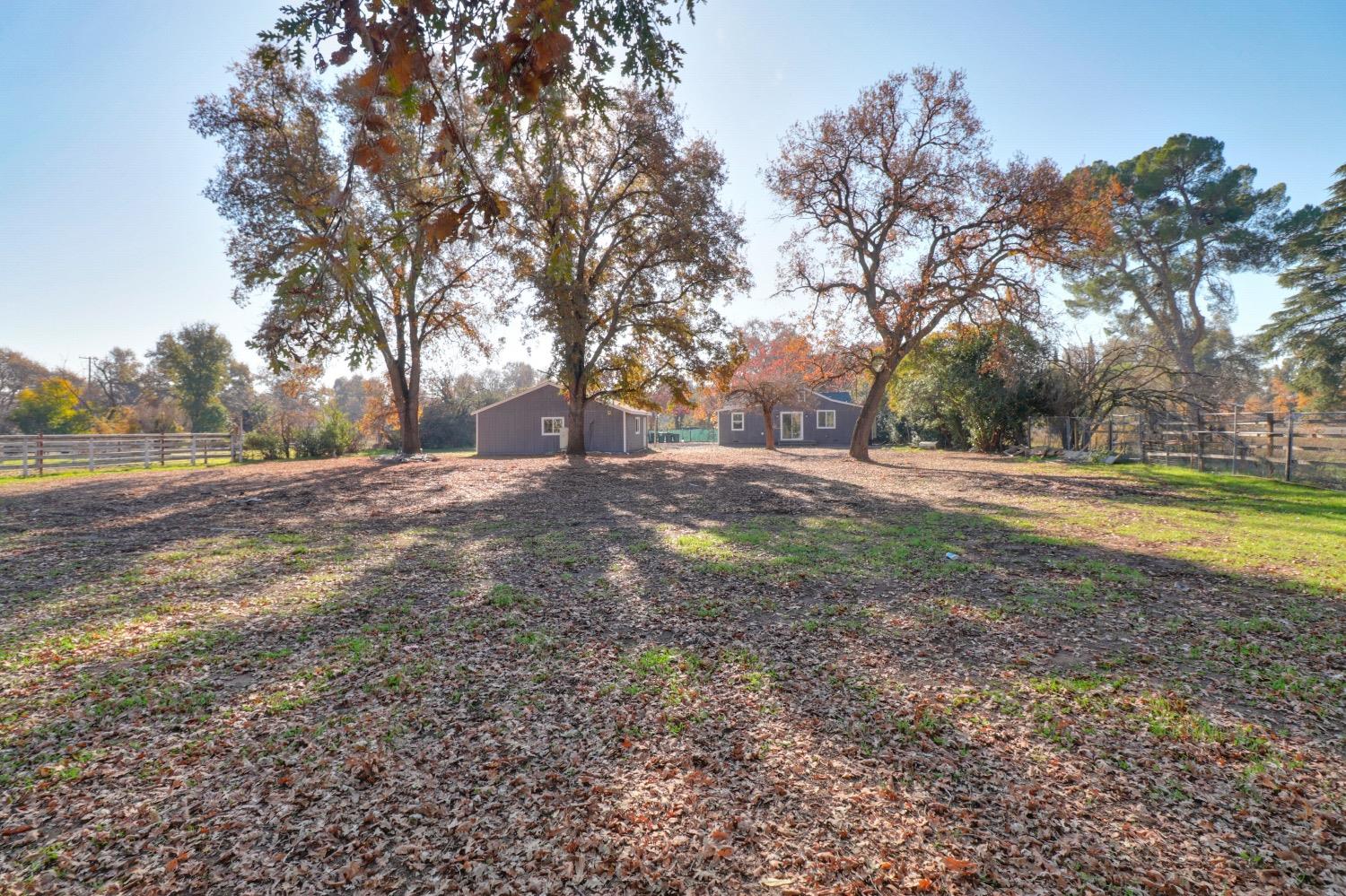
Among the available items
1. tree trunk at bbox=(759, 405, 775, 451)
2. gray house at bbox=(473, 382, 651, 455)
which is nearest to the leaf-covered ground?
tree trunk at bbox=(759, 405, 775, 451)

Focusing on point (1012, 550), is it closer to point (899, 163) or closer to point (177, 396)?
point (899, 163)

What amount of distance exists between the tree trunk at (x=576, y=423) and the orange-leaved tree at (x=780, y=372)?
5500 millimetres

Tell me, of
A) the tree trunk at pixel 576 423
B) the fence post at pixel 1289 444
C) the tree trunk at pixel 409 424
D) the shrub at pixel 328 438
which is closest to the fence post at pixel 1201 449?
the fence post at pixel 1289 444

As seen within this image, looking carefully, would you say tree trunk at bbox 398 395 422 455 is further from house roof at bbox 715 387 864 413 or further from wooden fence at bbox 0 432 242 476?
house roof at bbox 715 387 864 413

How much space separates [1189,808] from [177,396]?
54.4 meters

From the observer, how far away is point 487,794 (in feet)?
7.89

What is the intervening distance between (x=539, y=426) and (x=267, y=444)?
1202cm

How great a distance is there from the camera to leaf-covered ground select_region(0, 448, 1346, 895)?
2.08m

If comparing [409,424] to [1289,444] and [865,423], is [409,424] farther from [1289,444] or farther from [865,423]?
[1289,444]

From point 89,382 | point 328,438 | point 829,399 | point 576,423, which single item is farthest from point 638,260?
point 89,382

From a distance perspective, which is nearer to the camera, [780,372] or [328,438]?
[328,438]

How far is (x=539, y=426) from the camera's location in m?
31.3

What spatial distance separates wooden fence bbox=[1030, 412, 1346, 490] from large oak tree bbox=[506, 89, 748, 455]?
1287 centimetres

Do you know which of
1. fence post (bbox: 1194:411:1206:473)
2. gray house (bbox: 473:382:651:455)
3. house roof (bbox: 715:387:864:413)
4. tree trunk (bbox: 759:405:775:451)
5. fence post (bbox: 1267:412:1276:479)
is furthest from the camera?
house roof (bbox: 715:387:864:413)
